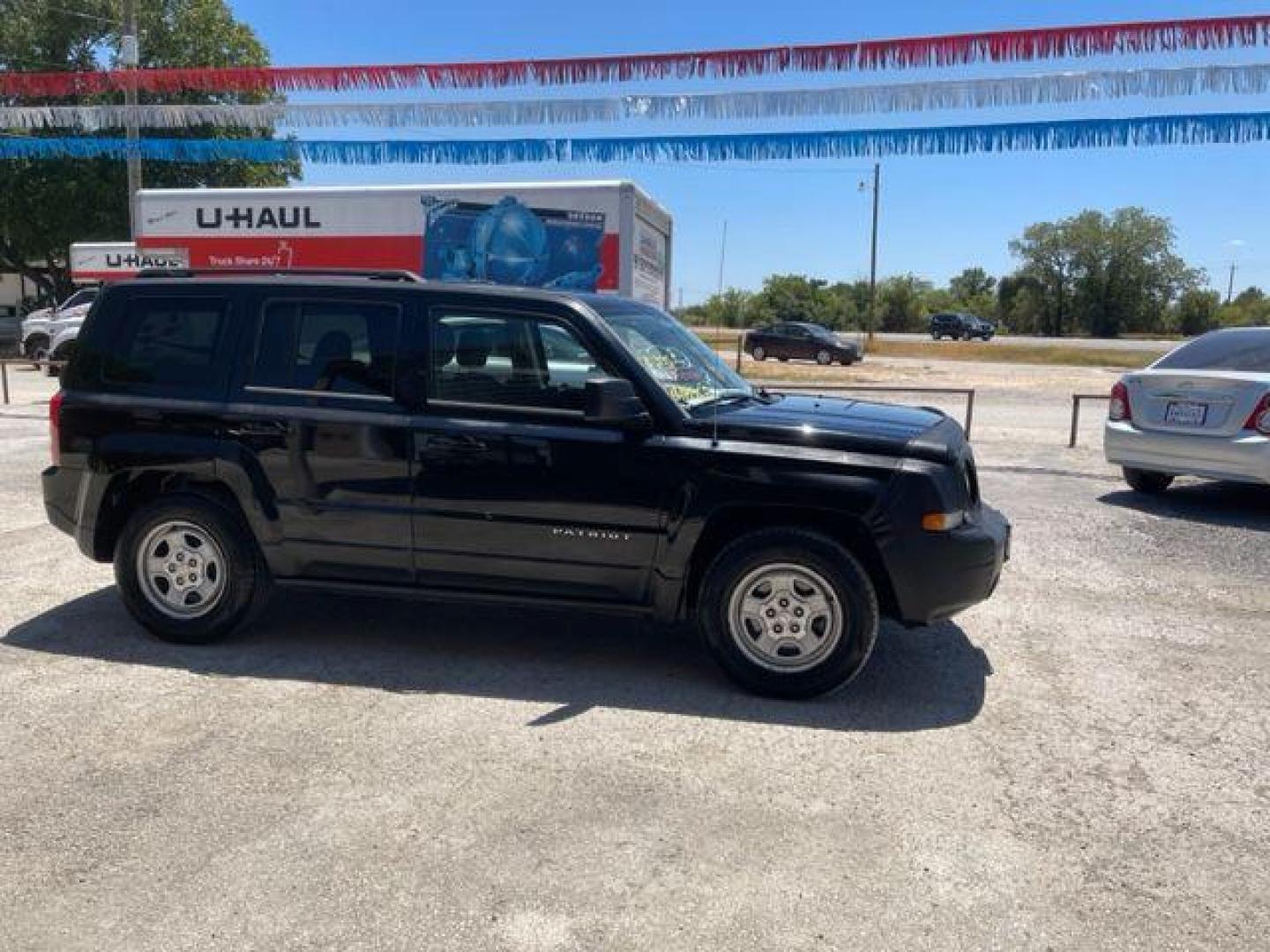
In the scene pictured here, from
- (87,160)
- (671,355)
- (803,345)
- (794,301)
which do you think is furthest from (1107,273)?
(671,355)

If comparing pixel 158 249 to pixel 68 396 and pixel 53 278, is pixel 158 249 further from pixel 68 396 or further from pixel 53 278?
pixel 53 278

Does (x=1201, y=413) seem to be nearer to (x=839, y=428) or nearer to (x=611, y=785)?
(x=839, y=428)

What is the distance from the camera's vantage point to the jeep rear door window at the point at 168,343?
502 centimetres

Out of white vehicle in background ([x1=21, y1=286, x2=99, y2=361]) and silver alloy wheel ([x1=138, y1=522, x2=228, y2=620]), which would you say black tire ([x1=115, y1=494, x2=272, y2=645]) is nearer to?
silver alloy wheel ([x1=138, y1=522, x2=228, y2=620])

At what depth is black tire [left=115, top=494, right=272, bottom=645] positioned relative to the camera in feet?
16.4

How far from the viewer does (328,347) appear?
4.91m

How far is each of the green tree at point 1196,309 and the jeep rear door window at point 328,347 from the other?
85.7 m

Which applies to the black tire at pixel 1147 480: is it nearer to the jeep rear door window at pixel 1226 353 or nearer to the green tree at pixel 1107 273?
the jeep rear door window at pixel 1226 353

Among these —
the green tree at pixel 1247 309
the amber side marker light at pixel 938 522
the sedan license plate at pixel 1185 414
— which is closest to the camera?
the amber side marker light at pixel 938 522

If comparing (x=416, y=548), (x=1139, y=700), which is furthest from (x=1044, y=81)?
(x=416, y=548)

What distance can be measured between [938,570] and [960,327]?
62310 mm

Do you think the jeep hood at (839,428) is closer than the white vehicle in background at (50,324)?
Yes

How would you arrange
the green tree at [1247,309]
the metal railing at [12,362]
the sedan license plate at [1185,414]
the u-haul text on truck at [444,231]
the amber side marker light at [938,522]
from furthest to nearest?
the green tree at [1247,309]
the metal railing at [12,362]
the u-haul text on truck at [444,231]
the sedan license plate at [1185,414]
the amber side marker light at [938,522]

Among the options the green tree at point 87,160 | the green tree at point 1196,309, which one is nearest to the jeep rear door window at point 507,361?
the green tree at point 87,160
